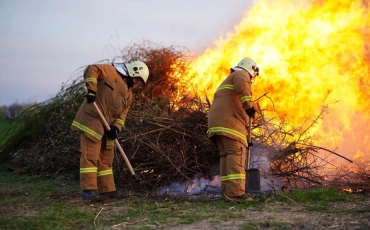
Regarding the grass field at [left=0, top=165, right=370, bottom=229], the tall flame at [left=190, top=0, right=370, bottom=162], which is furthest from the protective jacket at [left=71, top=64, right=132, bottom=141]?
the tall flame at [left=190, top=0, right=370, bottom=162]

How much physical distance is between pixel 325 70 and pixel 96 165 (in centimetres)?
499

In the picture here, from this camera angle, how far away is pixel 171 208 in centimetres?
615

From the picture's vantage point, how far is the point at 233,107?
6.90 metres

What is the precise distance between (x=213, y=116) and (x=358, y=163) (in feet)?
12.1

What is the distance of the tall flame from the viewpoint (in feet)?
30.9

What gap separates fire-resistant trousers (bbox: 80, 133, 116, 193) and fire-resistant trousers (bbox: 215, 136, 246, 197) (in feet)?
5.50

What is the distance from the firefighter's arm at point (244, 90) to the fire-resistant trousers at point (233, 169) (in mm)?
540

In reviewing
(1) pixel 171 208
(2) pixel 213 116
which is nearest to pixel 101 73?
(2) pixel 213 116

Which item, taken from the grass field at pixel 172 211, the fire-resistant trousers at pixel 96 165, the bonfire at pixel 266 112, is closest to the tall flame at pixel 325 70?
the bonfire at pixel 266 112

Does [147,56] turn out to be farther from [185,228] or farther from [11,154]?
[185,228]

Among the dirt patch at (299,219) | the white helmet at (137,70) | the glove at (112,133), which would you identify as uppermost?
the white helmet at (137,70)

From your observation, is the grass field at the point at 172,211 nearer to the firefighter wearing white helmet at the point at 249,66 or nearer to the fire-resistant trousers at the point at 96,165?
the fire-resistant trousers at the point at 96,165

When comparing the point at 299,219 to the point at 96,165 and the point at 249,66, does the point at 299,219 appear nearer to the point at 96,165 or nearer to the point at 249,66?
the point at 249,66

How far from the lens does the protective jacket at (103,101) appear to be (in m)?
6.89
